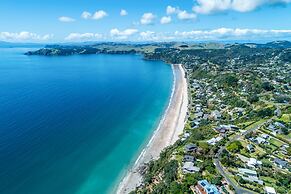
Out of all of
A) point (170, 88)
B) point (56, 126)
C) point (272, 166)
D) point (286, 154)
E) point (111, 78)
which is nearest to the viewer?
point (272, 166)

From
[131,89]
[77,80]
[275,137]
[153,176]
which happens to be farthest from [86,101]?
[275,137]

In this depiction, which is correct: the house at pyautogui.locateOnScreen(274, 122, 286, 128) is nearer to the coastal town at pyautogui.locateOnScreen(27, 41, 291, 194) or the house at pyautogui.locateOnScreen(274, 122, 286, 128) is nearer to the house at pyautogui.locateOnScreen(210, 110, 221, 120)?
the coastal town at pyautogui.locateOnScreen(27, 41, 291, 194)

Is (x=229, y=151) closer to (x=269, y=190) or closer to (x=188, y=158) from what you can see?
(x=188, y=158)

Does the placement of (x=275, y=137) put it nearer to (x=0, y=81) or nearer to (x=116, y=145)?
(x=116, y=145)

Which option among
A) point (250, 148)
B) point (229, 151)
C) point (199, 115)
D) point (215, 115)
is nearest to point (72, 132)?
point (199, 115)

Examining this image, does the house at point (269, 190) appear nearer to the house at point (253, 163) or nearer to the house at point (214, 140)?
the house at point (253, 163)

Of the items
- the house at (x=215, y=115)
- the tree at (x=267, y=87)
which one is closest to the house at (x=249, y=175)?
the house at (x=215, y=115)
